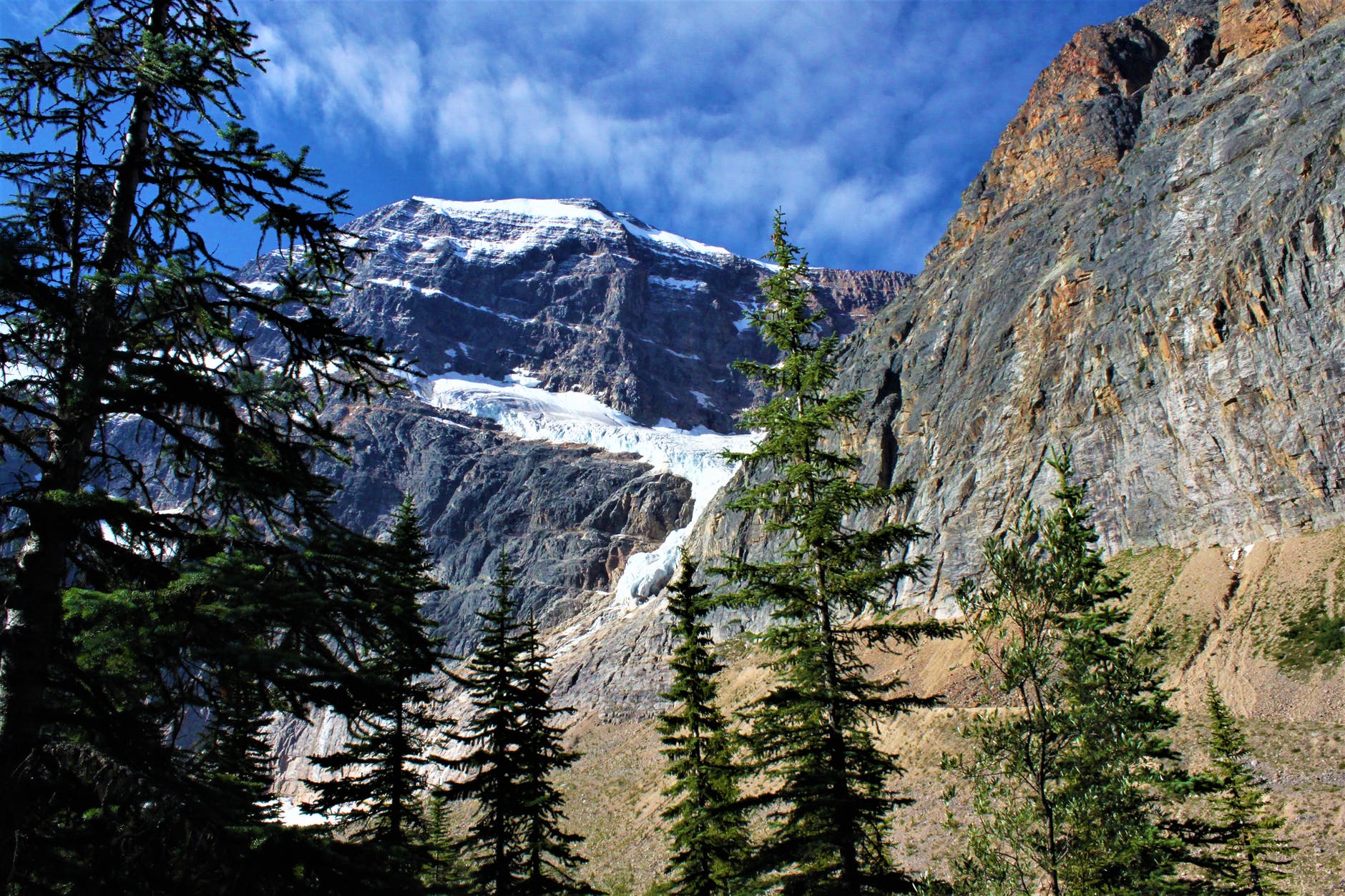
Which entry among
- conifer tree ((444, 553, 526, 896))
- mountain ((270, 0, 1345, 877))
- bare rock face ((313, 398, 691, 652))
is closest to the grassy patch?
mountain ((270, 0, 1345, 877))

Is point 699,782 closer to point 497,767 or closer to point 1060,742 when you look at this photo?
point 497,767

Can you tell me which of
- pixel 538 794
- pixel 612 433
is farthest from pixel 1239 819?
pixel 612 433

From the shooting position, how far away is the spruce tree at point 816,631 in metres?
9.02

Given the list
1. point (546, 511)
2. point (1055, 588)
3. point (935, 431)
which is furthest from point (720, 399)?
point (1055, 588)

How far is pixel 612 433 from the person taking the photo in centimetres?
14412

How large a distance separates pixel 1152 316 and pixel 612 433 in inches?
3975

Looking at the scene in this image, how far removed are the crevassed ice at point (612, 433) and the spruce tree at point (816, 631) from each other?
290 feet

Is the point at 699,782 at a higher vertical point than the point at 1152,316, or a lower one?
lower

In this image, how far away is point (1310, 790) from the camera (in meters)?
23.9

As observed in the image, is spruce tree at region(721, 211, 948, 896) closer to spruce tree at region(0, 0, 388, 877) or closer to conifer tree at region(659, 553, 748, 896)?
conifer tree at region(659, 553, 748, 896)

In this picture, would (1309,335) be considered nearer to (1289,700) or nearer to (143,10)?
(1289,700)

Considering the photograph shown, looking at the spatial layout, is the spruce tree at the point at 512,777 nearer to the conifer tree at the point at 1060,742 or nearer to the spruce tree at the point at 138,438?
the conifer tree at the point at 1060,742

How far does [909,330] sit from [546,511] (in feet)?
224

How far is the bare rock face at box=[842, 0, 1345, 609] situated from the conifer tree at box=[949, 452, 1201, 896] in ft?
153
